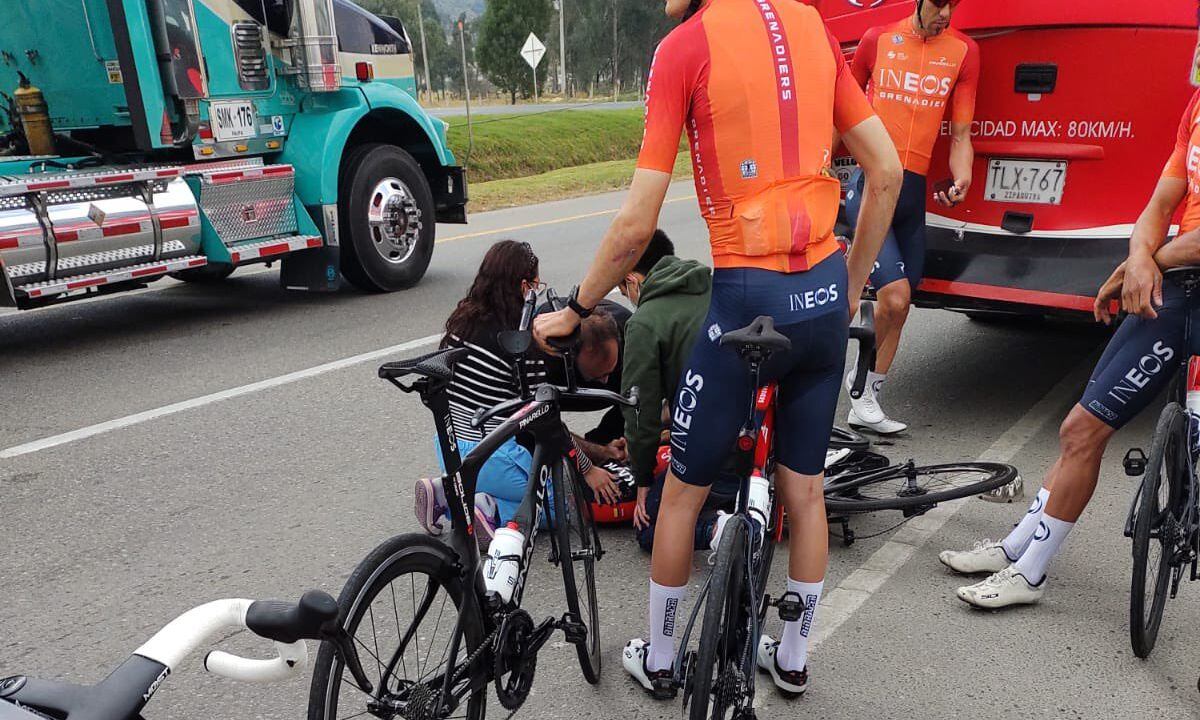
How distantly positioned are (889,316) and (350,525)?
2.89 meters

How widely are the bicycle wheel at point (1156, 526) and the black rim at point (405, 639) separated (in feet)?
6.54

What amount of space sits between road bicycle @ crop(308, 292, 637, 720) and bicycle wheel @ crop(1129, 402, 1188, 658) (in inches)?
64.4

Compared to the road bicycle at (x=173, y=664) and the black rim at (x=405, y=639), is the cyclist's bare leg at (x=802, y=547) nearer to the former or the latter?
the black rim at (x=405, y=639)

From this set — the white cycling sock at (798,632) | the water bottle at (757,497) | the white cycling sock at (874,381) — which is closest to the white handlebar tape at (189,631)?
the water bottle at (757,497)

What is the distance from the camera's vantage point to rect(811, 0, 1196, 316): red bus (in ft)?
15.7

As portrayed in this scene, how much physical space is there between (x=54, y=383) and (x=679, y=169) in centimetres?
1677

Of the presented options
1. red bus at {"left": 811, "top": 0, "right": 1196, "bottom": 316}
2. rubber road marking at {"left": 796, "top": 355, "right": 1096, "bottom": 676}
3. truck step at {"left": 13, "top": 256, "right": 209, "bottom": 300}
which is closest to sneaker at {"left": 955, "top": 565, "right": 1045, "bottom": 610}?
rubber road marking at {"left": 796, "top": 355, "right": 1096, "bottom": 676}

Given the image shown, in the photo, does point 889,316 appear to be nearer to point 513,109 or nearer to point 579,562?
point 579,562

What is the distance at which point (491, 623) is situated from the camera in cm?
264

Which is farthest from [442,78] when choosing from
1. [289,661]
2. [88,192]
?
[289,661]

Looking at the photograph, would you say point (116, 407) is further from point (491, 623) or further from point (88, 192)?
point (491, 623)

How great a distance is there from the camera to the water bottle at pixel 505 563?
268 cm

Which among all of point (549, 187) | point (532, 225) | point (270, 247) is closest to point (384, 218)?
point (270, 247)

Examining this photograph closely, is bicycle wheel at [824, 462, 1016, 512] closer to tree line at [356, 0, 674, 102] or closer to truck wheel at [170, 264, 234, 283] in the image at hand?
truck wheel at [170, 264, 234, 283]
